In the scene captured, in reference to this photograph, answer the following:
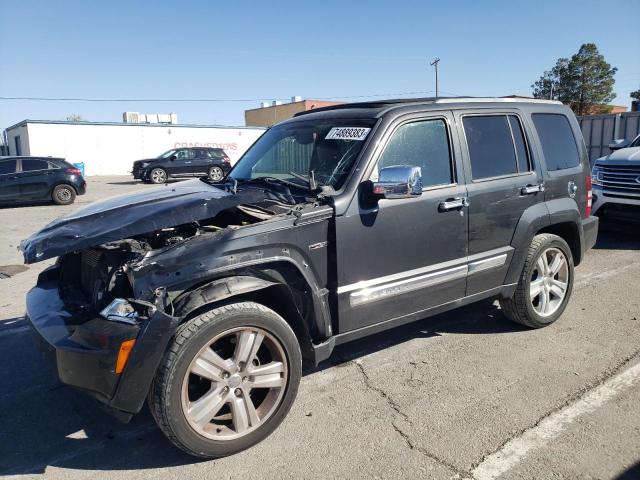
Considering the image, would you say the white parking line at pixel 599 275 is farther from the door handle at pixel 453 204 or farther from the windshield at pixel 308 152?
the windshield at pixel 308 152

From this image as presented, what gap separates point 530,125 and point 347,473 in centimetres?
332

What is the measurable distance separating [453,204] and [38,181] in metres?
14.9

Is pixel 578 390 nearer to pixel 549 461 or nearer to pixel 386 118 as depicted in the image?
pixel 549 461

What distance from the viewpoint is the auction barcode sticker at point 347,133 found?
3.60m

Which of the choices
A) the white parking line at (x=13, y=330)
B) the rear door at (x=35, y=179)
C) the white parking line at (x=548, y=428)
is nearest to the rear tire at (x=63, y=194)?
the rear door at (x=35, y=179)

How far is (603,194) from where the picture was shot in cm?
859

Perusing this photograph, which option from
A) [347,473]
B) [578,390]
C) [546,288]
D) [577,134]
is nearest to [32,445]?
[347,473]

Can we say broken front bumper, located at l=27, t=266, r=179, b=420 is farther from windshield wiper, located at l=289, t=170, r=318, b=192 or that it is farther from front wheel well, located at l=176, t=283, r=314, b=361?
windshield wiper, located at l=289, t=170, r=318, b=192

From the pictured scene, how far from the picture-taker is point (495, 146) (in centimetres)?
420

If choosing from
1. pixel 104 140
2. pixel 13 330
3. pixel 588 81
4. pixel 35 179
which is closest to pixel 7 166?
pixel 35 179

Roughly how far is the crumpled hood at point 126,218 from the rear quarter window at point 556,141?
2.53 meters

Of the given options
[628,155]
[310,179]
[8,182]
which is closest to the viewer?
[310,179]

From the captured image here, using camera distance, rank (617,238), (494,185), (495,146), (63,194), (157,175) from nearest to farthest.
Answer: (494,185), (495,146), (617,238), (63,194), (157,175)

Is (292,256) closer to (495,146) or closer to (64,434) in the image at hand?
(64,434)
